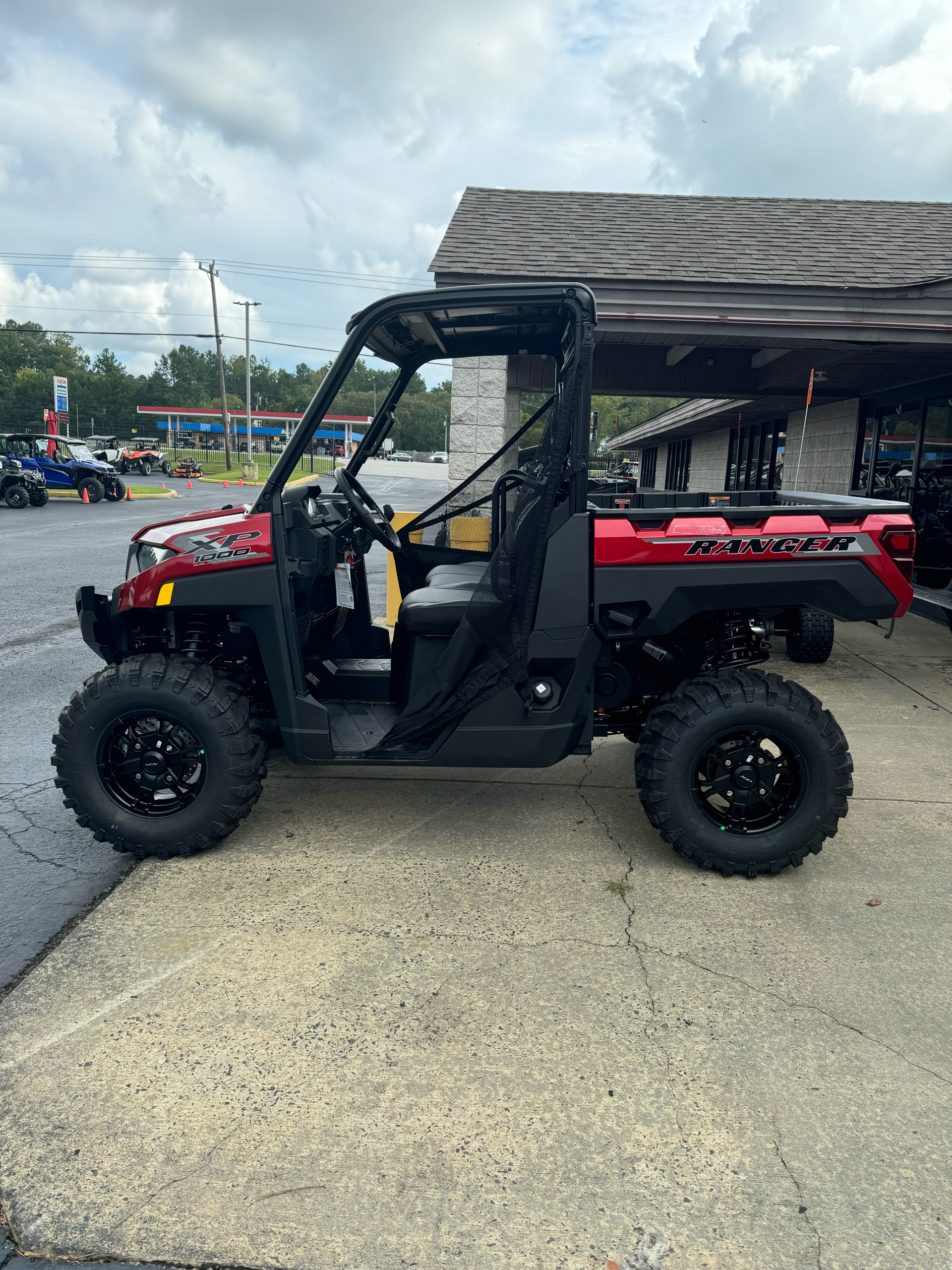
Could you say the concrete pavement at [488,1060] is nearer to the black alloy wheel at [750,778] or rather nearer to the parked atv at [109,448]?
the black alloy wheel at [750,778]

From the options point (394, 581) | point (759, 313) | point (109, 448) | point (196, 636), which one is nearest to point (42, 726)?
point (196, 636)

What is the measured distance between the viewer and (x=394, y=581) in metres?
6.87

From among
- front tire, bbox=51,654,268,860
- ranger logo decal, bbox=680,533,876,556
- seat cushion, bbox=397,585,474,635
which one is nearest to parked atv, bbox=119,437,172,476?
front tire, bbox=51,654,268,860

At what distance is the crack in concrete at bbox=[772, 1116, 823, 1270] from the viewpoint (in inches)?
70.7

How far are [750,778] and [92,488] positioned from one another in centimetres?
2692

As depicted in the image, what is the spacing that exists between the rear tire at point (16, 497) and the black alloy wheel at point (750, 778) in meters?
23.9

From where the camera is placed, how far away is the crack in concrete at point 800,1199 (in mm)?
1796

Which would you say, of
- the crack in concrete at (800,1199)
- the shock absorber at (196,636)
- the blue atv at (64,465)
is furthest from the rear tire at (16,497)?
the crack in concrete at (800,1199)

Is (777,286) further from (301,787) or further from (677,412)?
(677,412)

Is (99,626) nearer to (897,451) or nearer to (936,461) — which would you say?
(936,461)

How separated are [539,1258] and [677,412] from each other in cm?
1734

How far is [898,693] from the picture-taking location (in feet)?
20.5

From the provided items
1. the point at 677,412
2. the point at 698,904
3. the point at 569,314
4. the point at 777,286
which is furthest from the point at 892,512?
the point at 677,412

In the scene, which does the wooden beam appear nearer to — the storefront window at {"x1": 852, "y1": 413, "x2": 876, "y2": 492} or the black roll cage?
the storefront window at {"x1": 852, "y1": 413, "x2": 876, "y2": 492}
